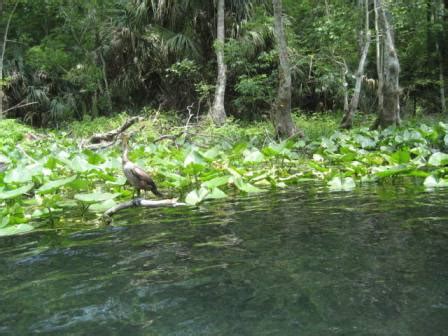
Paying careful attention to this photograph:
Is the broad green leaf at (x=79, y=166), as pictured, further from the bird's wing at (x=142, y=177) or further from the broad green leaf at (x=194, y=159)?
the broad green leaf at (x=194, y=159)

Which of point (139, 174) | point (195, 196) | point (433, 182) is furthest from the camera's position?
point (433, 182)

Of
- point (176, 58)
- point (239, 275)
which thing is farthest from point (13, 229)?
point (176, 58)

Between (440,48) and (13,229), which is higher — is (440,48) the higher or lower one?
the higher one

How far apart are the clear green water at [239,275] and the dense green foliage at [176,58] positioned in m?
9.24

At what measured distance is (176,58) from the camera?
13.7 metres

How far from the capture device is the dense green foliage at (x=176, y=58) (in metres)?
12.8

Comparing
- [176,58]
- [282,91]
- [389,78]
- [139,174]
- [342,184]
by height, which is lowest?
[342,184]

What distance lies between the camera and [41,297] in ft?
4.85

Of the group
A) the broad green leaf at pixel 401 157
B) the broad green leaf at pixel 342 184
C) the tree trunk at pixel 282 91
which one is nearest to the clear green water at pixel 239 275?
the broad green leaf at pixel 342 184

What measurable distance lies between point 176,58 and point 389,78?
726cm

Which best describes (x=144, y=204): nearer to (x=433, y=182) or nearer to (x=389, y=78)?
(x=433, y=182)

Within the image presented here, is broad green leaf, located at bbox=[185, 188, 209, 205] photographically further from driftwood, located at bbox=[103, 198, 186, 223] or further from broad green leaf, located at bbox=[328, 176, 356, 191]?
broad green leaf, located at bbox=[328, 176, 356, 191]

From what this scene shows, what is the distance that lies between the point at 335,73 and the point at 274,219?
10548 millimetres

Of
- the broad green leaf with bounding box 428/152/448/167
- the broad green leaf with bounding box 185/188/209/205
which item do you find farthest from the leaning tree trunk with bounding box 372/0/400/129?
the broad green leaf with bounding box 185/188/209/205
